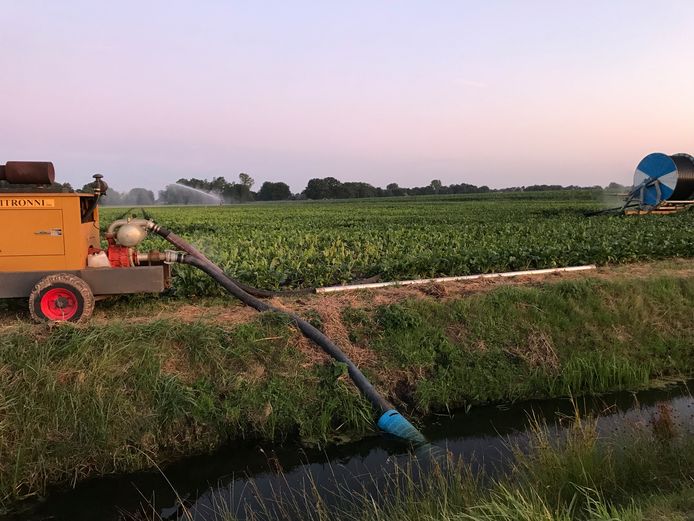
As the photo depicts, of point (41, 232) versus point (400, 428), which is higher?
point (41, 232)

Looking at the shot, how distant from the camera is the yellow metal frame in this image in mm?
6402

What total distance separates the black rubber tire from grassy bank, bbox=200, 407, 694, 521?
3.16 m

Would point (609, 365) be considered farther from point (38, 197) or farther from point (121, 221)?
point (38, 197)

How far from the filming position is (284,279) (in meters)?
9.45

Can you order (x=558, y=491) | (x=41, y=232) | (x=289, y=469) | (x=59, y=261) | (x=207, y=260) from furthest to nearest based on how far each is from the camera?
1. (x=207, y=260)
2. (x=59, y=261)
3. (x=41, y=232)
4. (x=289, y=469)
5. (x=558, y=491)

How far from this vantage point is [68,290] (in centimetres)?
662

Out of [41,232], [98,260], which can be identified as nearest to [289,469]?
[98,260]

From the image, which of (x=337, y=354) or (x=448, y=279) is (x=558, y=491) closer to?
(x=337, y=354)

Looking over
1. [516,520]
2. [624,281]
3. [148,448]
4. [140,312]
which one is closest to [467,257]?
[624,281]

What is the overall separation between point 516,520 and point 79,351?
506 centimetres

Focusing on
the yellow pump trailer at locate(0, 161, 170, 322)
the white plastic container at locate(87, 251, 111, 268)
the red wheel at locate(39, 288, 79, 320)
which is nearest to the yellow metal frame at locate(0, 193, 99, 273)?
the yellow pump trailer at locate(0, 161, 170, 322)

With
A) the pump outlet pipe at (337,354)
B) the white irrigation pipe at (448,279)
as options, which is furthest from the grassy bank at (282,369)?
the white irrigation pipe at (448,279)

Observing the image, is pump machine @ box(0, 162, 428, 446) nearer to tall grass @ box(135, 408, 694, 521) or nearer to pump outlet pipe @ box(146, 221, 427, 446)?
pump outlet pipe @ box(146, 221, 427, 446)

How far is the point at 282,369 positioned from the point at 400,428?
1.66m
